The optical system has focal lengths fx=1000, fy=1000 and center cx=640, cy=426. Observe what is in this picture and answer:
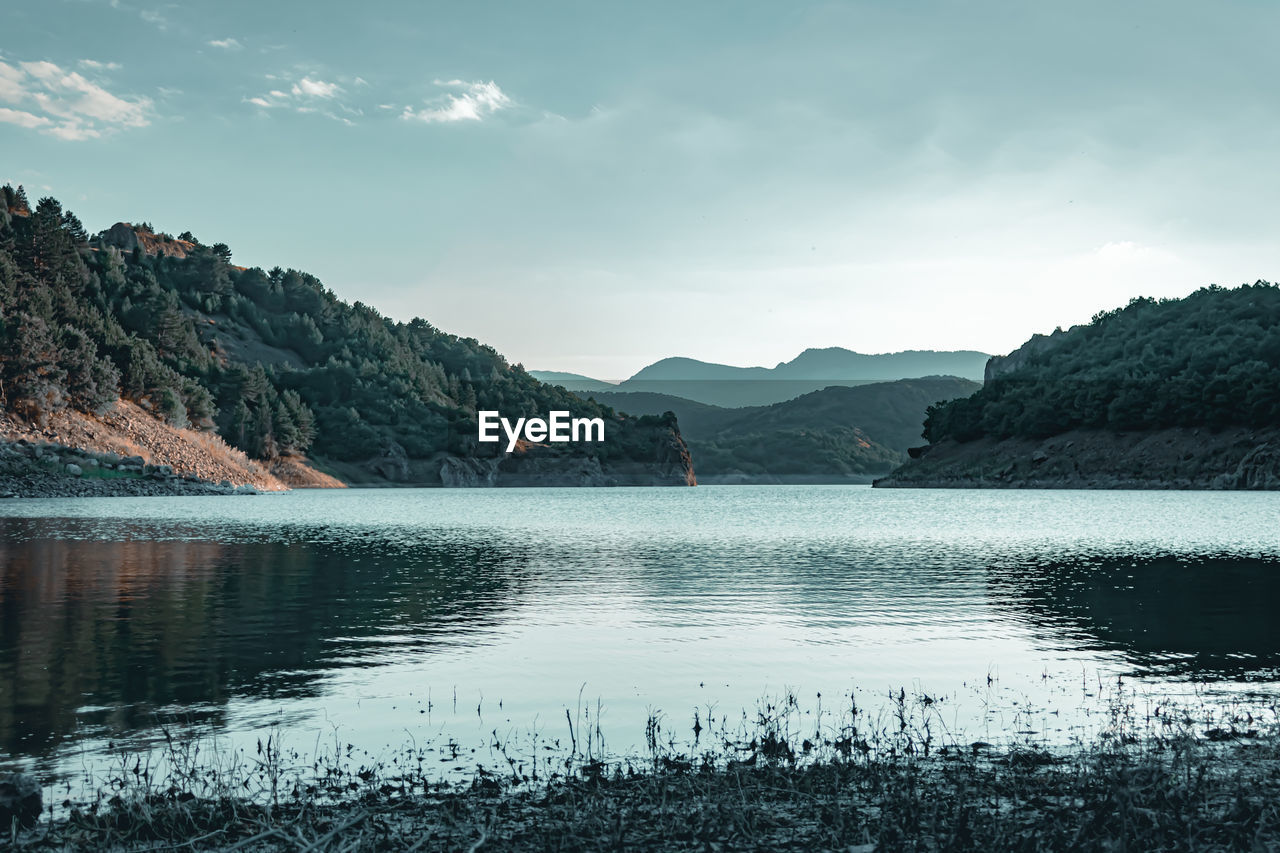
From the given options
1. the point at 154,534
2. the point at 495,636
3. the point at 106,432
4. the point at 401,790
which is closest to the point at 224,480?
the point at 106,432

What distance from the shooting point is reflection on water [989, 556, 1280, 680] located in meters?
22.0

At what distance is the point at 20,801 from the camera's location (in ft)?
34.1

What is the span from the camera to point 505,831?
33.6 feet

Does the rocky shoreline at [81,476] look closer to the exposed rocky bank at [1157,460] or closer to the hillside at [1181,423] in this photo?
the exposed rocky bank at [1157,460]

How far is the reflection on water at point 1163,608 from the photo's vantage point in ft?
72.2

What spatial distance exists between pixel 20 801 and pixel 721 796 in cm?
737

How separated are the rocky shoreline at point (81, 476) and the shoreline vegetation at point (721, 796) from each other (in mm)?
129655

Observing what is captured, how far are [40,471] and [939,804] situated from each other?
142930mm

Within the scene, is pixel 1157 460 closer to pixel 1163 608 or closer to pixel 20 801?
pixel 1163 608

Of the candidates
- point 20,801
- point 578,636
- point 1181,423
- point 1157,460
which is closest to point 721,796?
point 20,801

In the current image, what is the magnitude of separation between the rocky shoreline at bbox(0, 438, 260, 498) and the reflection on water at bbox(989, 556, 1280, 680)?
122557 millimetres

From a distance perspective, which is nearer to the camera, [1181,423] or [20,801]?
[20,801]

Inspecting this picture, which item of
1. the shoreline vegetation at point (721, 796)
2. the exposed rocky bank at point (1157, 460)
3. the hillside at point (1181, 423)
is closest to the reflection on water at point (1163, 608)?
the shoreline vegetation at point (721, 796)

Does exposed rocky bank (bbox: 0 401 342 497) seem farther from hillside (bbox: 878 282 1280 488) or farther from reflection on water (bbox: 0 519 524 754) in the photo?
hillside (bbox: 878 282 1280 488)
